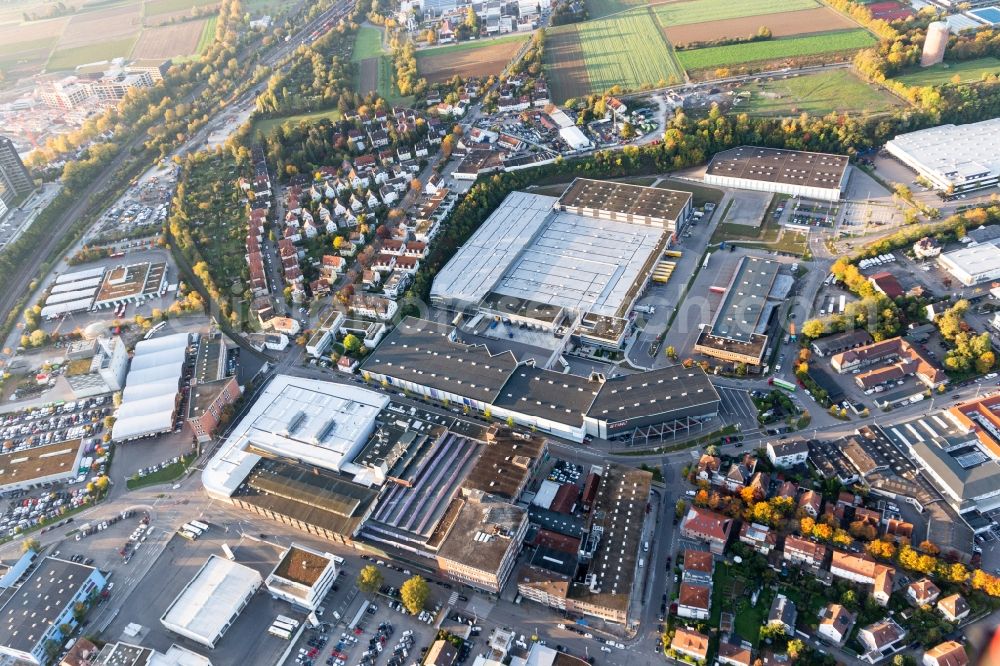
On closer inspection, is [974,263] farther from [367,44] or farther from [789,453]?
[367,44]

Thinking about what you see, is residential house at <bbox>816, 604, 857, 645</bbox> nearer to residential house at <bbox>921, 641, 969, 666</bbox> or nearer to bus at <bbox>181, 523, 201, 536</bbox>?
residential house at <bbox>921, 641, 969, 666</bbox>

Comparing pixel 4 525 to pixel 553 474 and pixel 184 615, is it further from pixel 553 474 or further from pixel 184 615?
pixel 553 474

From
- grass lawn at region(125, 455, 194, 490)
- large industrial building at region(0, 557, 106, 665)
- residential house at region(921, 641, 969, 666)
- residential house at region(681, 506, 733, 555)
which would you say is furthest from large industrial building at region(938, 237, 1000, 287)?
large industrial building at region(0, 557, 106, 665)

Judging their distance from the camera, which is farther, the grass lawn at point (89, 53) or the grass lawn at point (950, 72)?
the grass lawn at point (89, 53)

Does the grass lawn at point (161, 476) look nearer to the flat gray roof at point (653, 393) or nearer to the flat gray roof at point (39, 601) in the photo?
the flat gray roof at point (39, 601)

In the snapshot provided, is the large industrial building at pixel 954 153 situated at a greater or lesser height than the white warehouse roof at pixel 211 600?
lesser

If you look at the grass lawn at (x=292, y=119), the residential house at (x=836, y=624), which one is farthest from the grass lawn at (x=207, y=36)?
the residential house at (x=836, y=624)

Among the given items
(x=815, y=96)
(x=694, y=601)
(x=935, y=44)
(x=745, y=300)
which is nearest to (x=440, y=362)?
(x=745, y=300)
